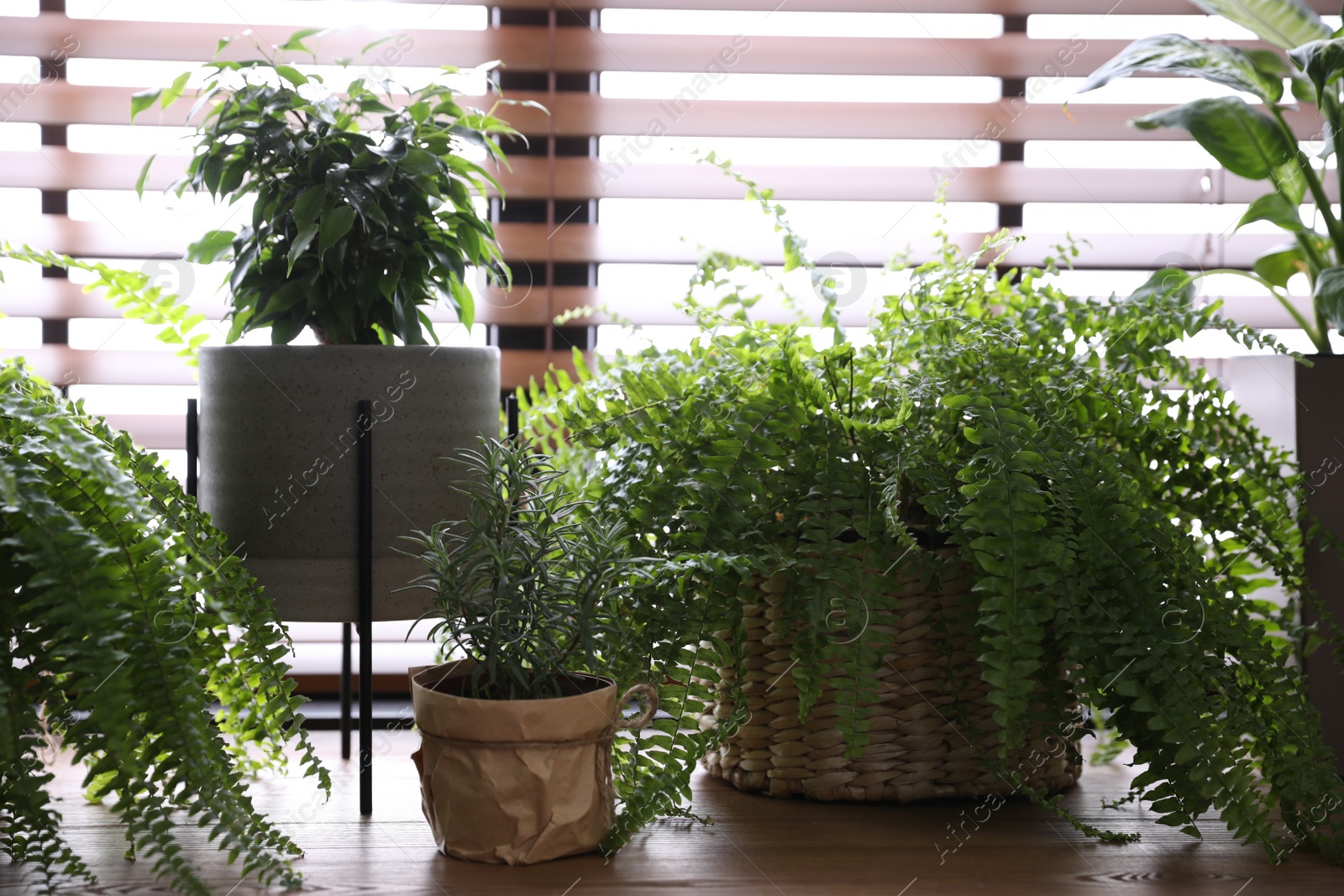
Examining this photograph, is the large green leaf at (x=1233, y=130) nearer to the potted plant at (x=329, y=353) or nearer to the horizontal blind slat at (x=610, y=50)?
the horizontal blind slat at (x=610, y=50)

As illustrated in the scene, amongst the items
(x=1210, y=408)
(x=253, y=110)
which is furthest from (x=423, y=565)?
(x=1210, y=408)

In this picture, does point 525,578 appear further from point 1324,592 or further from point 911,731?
point 1324,592

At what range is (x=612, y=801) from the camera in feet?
3.34

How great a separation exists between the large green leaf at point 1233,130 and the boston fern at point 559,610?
920mm

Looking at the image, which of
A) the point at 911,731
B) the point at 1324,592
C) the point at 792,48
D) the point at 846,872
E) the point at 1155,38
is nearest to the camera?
the point at 846,872

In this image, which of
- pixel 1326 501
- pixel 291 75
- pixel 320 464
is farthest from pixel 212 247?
pixel 1326 501

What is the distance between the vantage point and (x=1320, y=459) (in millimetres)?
1245

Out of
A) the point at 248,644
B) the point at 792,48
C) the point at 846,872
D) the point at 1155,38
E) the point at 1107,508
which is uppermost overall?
the point at 792,48

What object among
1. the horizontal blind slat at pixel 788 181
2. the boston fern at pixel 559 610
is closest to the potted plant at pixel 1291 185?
the horizontal blind slat at pixel 788 181

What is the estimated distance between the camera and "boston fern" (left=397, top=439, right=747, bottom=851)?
968 mm

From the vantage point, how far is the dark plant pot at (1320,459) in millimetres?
1231

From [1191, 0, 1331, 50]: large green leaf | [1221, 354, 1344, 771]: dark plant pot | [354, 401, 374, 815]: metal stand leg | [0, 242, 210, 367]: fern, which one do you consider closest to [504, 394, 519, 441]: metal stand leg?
[354, 401, 374, 815]: metal stand leg

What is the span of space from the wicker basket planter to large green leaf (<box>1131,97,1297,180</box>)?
2.36 feet

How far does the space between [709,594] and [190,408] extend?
0.72m
